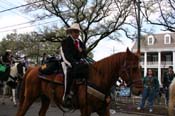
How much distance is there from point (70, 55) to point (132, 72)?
1402mm

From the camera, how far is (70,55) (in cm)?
884

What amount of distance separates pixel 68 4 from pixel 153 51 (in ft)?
134

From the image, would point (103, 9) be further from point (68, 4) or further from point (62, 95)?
point (62, 95)

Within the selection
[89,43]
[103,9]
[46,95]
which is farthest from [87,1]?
[46,95]

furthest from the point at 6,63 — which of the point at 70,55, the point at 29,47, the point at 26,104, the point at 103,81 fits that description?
the point at 29,47

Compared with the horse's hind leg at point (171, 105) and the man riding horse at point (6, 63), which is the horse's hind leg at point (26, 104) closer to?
the horse's hind leg at point (171, 105)

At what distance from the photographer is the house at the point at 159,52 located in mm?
78500

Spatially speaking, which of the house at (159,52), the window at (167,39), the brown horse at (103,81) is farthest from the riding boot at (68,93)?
the window at (167,39)

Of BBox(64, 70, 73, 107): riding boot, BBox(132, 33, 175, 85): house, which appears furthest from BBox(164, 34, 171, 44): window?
BBox(64, 70, 73, 107): riding boot

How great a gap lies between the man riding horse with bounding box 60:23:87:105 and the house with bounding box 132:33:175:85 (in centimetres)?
6901

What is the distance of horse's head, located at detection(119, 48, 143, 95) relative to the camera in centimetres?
819

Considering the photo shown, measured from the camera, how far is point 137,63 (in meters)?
8.32

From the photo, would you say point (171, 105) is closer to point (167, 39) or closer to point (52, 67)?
point (52, 67)

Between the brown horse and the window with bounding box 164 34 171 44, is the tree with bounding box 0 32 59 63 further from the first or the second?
the brown horse
